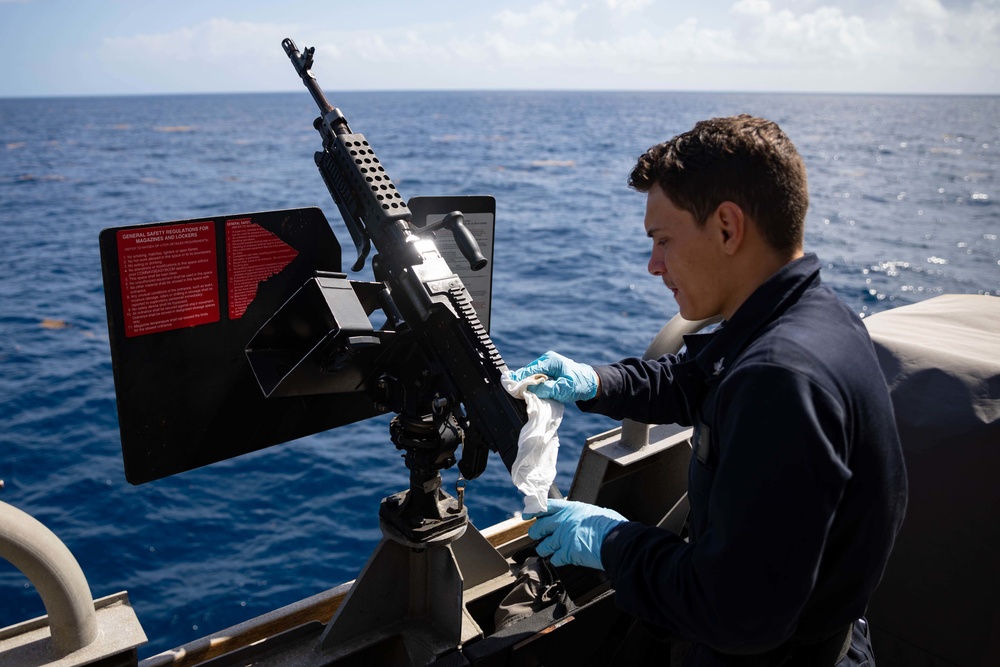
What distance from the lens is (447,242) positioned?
10.8ft

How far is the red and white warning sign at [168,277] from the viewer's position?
8.16 ft

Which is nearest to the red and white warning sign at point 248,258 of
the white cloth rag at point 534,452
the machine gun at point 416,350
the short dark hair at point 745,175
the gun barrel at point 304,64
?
the machine gun at point 416,350

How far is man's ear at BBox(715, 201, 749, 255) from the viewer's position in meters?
2.09

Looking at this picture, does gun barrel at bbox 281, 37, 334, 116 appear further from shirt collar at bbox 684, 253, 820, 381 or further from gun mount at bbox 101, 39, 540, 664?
shirt collar at bbox 684, 253, 820, 381

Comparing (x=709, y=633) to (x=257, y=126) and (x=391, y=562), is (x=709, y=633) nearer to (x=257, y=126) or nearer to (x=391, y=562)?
(x=391, y=562)

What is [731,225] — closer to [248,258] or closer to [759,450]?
[759,450]

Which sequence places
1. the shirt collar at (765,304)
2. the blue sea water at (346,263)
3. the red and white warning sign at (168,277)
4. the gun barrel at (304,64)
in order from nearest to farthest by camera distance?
the shirt collar at (765,304)
the red and white warning sign at (168,277)
the gun barrel at (304,64)
the blue sea water at (346,263)

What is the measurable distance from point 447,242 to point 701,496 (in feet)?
5.27

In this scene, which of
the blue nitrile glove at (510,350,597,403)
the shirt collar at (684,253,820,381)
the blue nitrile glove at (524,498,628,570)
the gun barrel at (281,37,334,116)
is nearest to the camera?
the shirt collar at (684,253,820,381)

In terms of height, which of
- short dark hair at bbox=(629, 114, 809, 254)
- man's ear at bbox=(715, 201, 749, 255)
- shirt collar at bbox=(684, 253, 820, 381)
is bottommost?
shirt collar at bbox=(684, 253, 820, 381)

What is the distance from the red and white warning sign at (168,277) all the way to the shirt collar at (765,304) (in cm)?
163

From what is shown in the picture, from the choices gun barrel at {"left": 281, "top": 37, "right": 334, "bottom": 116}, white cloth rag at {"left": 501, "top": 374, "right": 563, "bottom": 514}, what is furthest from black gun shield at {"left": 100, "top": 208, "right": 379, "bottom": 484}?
white cloth rag at {"left": 501, "top": 374, "right": 563, "bottom": 514}

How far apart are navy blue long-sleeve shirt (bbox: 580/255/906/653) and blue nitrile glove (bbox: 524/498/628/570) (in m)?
0.11

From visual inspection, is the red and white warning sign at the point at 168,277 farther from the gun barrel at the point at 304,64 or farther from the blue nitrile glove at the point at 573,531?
the blue nitrile glove at the point at 573,531
